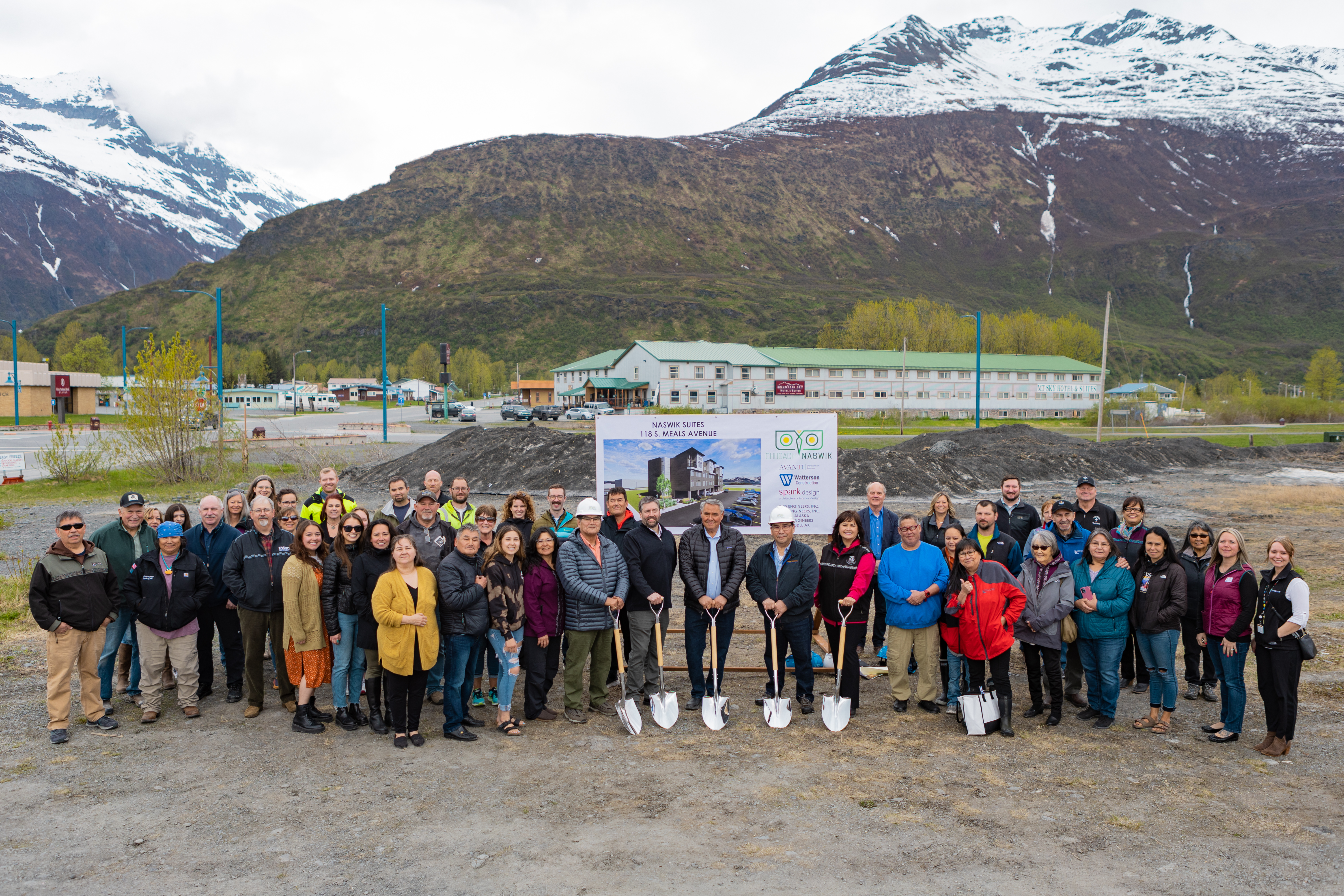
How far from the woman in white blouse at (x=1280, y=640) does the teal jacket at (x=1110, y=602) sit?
911 millimetres

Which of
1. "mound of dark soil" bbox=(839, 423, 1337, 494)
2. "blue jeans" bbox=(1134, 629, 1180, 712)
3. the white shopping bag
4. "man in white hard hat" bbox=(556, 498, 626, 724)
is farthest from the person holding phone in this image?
"mound of dark soil" bbox=(839, 423, 1337, 494)

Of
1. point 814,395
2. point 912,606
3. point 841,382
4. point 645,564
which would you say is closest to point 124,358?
point 814,395

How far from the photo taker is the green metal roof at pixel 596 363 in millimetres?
85938

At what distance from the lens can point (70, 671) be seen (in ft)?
23.2

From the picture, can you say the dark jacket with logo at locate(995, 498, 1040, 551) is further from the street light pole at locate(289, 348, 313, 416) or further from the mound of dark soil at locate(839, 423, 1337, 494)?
the street light pole at locate(289, 348, 313, 416)

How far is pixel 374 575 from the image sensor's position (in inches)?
271

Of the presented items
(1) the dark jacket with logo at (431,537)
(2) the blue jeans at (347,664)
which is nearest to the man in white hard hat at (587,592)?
(1) the dark jacket with logo at (431,537)

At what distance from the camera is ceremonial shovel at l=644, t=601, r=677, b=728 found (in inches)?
287

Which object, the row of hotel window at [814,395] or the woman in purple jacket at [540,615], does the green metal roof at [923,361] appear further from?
the woman in purple jacket at [540,615]

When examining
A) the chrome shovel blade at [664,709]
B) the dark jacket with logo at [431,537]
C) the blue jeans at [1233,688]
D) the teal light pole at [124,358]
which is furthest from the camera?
the teal light pole at [124,358]

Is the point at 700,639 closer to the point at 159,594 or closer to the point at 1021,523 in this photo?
the point at 1021,523

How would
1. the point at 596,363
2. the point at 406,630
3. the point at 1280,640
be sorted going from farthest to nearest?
1. the point at 596,363
2. the point at 406,630
3. the point at 1280,640

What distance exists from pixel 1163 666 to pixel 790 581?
324cm

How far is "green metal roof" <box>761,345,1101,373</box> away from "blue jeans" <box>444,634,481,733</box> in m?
69.8
